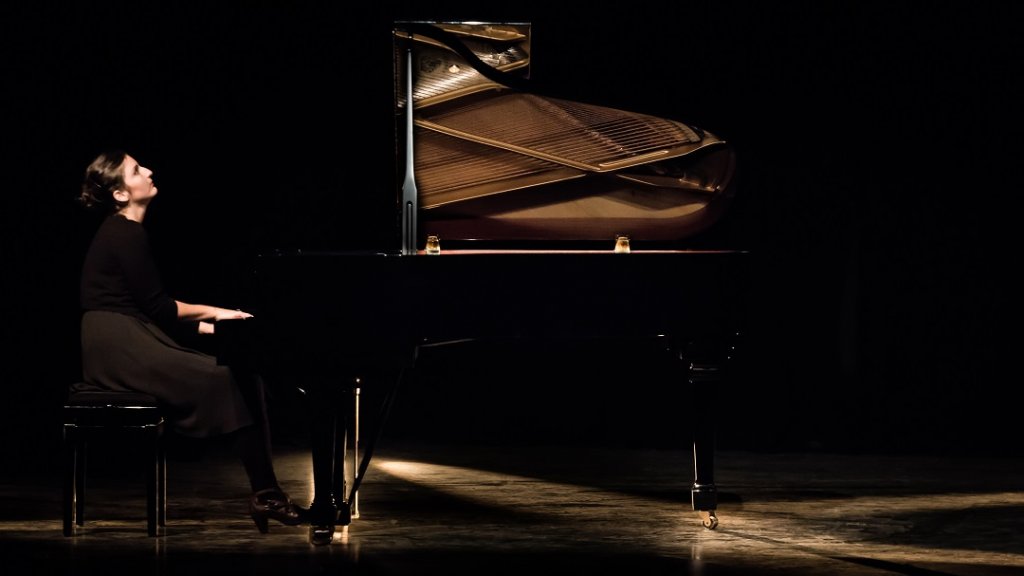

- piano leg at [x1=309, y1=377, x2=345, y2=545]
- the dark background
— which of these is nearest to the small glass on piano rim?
piano leg at [x1=309, y1=377, x2=345, y2=545]

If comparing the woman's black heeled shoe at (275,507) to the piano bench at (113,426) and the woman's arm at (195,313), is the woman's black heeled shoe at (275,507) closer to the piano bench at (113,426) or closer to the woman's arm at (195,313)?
the piano bench at (113,426)

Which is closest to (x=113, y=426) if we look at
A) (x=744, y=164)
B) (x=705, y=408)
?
(x=705, y=408)

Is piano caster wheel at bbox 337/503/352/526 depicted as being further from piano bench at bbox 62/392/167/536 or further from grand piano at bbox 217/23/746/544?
piano bench at bbox 62/392/167/536

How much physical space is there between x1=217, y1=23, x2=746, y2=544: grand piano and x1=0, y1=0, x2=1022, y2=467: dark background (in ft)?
5.02

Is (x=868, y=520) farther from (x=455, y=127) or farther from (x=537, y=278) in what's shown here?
(x=455, y=127)

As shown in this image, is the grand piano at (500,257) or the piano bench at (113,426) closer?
the grand piano at (500,257)

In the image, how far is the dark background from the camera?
21.0 feet

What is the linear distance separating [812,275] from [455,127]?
8.12ft

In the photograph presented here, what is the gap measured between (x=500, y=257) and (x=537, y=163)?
46 centimetres

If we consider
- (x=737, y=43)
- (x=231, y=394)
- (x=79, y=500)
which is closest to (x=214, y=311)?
(x=231, y=394)

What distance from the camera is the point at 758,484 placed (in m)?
5.91

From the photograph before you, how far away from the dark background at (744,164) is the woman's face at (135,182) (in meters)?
1.61

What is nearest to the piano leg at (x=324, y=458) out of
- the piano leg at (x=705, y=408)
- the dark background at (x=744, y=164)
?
the piano leg at (x=705, y=408)

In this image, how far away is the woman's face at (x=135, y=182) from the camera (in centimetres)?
480
